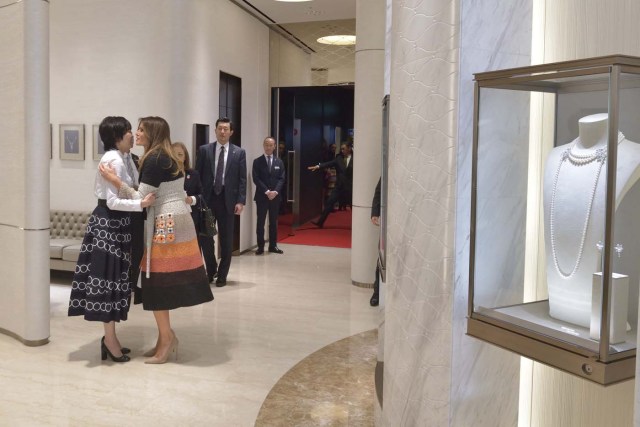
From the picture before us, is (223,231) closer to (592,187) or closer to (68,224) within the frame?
(68,224)

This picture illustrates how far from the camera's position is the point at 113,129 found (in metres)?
4.89

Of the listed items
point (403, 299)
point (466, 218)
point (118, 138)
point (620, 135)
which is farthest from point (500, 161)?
point (118, 138)

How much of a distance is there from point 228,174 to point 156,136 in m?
3.35

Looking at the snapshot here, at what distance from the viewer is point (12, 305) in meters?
5.34

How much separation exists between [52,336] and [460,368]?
4.47 m

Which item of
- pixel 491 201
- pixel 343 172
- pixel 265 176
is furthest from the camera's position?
pixel 343 172

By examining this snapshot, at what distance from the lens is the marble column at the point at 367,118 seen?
7266mm

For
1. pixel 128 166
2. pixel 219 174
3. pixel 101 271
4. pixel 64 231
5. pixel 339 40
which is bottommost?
pixel 64 231

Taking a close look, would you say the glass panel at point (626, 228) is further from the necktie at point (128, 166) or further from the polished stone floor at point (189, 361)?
the necktie at point (128, 166)

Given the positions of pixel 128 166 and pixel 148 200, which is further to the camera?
pixel 128 166

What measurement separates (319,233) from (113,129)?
8.39 metres

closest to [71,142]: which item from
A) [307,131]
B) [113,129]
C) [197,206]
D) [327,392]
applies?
[197,206]

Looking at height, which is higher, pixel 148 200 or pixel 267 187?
pixel 148 200

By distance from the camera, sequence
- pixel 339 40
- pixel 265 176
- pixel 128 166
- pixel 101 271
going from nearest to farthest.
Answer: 1. pixel 101 271
2. pixel 128 166
3. pixel 265 176
4. pixel 339 40
